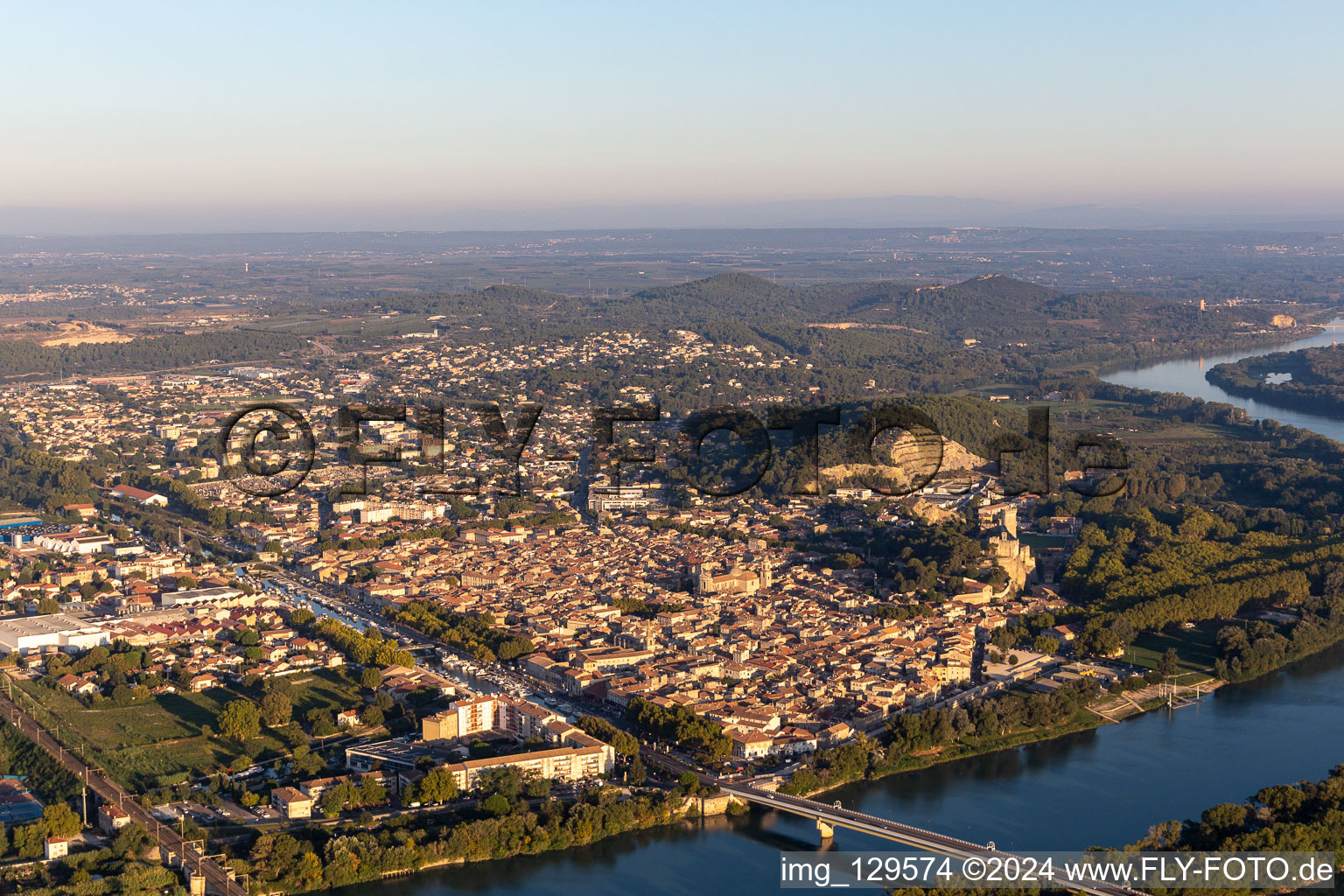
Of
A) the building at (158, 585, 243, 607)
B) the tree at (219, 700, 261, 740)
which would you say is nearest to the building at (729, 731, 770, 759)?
the tree at (219, 700, 261, 740)

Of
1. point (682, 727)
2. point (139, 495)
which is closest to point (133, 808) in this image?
point (682, 727)

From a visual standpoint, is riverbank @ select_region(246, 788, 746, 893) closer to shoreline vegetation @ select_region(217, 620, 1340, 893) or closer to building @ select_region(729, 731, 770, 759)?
shoreline vegetation @ select_region(217, 620, 1340, 893)

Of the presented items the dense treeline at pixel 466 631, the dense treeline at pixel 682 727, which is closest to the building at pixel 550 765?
the dense treeline at pixel 682 727

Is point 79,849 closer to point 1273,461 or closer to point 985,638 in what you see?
point 985,638

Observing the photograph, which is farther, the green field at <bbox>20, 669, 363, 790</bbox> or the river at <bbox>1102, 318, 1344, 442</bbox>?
the river at <bbox>1102, 318, 1344, 442</bbox>

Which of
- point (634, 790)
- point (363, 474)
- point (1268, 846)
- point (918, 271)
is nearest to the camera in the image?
point (1268, 846)

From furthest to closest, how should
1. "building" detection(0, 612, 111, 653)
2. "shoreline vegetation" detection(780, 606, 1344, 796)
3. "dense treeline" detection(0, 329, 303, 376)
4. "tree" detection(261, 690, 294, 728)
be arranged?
"dense treeline" detection(0, 329, 303, 376), "building" detection(0, 612, 111, 653), "tree" detection(261, 690, 294, 728), "shoreline vegetation" detection(780, 606, 1344, 796)

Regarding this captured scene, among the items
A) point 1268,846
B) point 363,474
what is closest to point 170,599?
point 363,474
